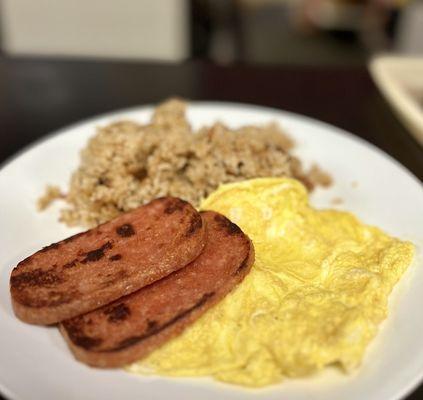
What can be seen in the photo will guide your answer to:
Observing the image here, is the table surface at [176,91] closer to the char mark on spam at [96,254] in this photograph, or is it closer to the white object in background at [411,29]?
the char mark on spam at [96,254]

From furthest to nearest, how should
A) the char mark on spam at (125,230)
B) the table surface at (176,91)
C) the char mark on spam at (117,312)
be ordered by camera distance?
1. the table surface at (176,91)
2. the char mark on spam at (125,230)
3. the char mark on spam at (117,312)

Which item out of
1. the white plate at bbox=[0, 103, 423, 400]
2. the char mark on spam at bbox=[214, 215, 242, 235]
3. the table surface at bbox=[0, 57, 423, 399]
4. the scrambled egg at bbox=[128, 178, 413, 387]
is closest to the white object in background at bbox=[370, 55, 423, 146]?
the table surface at bbox=[0, 57, 423, 399]

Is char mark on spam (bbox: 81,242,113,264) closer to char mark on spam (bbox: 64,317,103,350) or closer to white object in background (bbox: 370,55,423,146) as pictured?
char mark on spam (bbox: 64,317,103,350)

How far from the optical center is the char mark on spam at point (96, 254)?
1910 millimetres

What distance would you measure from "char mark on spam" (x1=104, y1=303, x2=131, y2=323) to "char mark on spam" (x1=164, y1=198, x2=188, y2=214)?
464 mm

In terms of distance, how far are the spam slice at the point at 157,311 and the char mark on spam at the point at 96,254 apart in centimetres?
19

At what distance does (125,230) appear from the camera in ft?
6.73

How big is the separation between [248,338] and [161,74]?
2.54 m

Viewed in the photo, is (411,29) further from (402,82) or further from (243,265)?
(243,265)

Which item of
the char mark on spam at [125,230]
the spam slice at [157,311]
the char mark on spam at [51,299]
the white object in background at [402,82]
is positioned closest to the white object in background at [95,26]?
the white object in background at [402,82]

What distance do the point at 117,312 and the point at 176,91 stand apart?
2.21 m

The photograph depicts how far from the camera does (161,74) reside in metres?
3.88

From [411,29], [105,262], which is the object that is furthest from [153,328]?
[411,29]

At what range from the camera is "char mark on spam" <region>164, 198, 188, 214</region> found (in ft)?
6.97
